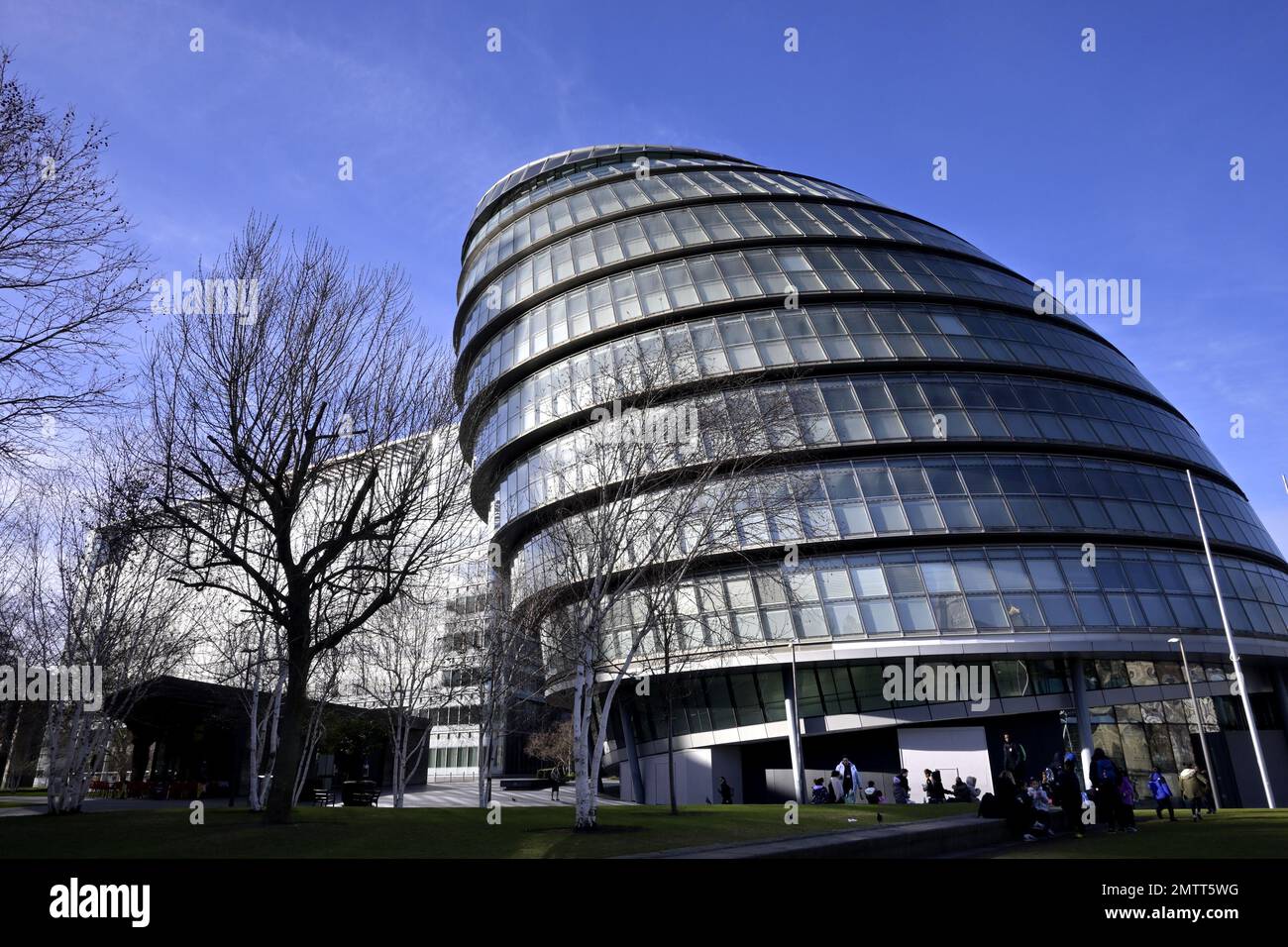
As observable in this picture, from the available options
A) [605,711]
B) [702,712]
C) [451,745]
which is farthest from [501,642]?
[451,745]

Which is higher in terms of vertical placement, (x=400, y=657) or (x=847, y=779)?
(x=400, y=657)

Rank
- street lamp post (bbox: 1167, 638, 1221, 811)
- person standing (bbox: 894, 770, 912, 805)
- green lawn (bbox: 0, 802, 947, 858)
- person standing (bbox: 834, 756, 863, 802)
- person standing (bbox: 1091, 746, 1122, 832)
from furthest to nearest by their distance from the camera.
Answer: street lamp post (bbox: 1167, 638, 1221, 811) < person standing (bbox: 894, 770, 912, 805) < person standing (bbox: 834, 756, 863, 802) < person standing (bbox: 1091, 746, 1122, 832) < green lawn (bbox: 0, 802, 947, 858)

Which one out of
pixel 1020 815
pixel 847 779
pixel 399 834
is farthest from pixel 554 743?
pixel 1020 815

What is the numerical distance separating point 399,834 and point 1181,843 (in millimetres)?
15397

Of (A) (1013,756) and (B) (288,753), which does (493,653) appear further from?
(A) (1013,756)

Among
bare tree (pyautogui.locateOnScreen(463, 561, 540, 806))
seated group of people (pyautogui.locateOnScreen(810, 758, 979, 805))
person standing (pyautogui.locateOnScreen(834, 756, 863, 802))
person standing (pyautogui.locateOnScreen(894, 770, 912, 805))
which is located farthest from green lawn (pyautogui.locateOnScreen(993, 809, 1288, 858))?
bare tree (pyautogui.locateOnScreen(463, 561, 540, 806))

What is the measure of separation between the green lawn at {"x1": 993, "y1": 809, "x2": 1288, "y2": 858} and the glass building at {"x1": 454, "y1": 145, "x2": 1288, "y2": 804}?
1280cm

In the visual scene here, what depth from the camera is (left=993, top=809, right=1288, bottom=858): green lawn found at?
1363 cm

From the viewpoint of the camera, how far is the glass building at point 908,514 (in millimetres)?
33781

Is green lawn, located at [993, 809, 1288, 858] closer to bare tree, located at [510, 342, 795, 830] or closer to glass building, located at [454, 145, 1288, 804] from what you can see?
bare tree, located at [510, 342, 795, 830]

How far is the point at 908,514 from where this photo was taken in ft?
115

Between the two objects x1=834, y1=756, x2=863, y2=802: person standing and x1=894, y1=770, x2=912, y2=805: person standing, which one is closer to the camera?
x1=834, y1=756, x2=863, y2=802: person standing

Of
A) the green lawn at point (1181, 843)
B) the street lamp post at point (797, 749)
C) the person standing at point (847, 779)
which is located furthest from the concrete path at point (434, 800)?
the green lawn at point (1181, 843)
